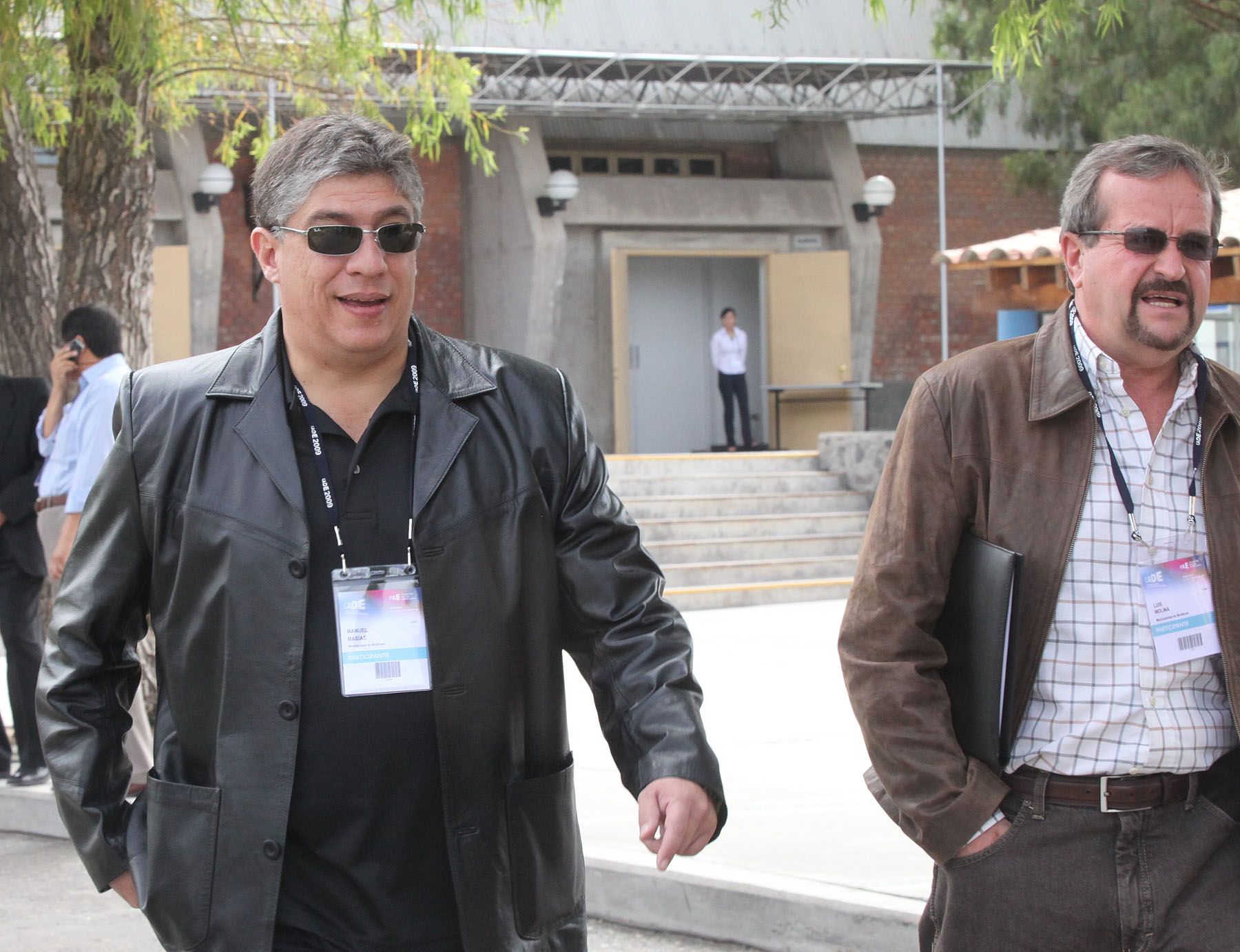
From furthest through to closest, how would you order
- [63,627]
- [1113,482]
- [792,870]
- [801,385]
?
[801,385]
[792,870]
[1113,482]
[63,627]

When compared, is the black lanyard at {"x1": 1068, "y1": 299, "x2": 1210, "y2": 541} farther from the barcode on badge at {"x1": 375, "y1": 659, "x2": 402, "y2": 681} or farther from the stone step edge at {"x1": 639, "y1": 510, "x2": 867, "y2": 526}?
the stone step edge at {"x1": 639, "y1": 510, "x2": 867, "y2": 526}

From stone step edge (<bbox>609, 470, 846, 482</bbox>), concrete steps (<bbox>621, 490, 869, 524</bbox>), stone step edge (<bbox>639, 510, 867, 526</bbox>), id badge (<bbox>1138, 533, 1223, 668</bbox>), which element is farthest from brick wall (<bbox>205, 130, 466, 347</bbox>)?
id badge (<bbox>1138, 533, 1223, 668</bbox>)

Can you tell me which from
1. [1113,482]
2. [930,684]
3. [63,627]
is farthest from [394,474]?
[1113,482]

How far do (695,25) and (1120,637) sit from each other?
1964cm

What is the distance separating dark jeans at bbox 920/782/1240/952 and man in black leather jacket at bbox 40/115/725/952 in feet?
2.05

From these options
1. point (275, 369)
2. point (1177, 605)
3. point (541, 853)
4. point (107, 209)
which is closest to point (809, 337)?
point (107, 209)

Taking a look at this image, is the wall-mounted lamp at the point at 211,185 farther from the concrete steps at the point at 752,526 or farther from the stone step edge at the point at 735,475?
the concrete steps at the point at 752,526

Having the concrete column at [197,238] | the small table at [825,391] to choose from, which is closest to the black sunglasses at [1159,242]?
the concrete column at [197,238]

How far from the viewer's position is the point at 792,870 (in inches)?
227

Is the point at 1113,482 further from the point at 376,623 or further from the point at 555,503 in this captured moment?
the point at 376,623

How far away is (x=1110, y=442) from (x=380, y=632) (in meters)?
1.35

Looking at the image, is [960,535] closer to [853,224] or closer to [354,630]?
[354,630]

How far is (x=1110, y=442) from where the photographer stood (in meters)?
3.06

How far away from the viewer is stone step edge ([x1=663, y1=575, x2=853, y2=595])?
14945mm
